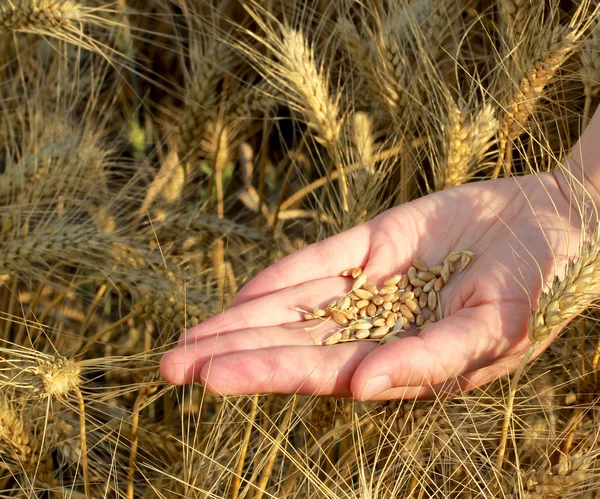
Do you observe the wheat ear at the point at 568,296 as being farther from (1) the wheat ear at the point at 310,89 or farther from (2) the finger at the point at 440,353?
(1) the wheat ear at the point at 310,89

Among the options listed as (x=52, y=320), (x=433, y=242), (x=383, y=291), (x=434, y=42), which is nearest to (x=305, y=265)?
(x=383, y=291)

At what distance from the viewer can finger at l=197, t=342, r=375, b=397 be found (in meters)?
1.19

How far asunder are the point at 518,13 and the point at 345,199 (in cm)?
59

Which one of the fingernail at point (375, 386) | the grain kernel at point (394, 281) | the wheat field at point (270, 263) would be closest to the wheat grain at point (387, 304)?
the grain kernel at point (394, 281)

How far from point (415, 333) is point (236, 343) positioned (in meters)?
0.37

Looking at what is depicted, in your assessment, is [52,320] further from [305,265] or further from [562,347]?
[562,347]

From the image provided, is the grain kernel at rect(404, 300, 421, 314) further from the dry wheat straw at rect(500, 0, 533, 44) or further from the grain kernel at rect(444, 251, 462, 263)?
the dry wheat straw at rect(500, 0, 533, 44)

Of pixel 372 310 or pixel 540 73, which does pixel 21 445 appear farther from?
pixel 540 73

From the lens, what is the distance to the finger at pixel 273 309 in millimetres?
1334

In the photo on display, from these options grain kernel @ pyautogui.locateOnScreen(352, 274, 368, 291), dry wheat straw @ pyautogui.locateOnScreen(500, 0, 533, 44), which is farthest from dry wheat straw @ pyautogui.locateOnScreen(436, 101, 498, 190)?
grain kernel @ pyautogui.locateOnScreen(352, 274, 368, 291)

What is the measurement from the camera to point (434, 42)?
1914 millimetres

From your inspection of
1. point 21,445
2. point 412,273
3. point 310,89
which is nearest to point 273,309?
point 412,273

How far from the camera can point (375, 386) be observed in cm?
117

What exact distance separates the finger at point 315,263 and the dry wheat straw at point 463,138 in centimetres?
24
